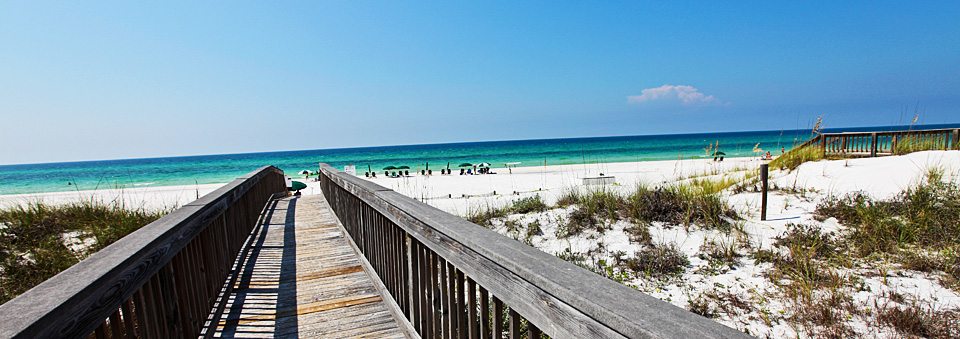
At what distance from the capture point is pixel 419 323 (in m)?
2.63

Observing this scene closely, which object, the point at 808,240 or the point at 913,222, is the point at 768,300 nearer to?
the point at 808,240

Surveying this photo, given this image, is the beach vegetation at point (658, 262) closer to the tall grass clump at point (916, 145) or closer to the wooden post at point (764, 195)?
the wooden post at point (764, 195)

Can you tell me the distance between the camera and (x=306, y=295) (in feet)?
12.2

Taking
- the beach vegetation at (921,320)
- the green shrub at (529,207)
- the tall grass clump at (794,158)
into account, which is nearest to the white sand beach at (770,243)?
the beach vegetation at (921,320)

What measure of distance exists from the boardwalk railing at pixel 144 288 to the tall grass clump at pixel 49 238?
262 cm

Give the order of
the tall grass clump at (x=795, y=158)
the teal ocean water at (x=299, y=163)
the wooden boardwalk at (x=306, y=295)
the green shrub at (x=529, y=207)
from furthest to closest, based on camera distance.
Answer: the teal ocean water at (x=299, y=163) < the tall grass clump at (x=795, y=158) < the green shrub at (x=529, y=207) < the wooden boardwalk at (x=306, y=295)

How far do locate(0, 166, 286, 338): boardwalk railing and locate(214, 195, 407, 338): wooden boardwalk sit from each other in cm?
24

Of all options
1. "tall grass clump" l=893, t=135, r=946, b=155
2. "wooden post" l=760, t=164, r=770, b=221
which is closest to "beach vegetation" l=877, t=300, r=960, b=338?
"wooden post" l=760, t=164, r=770, b=221

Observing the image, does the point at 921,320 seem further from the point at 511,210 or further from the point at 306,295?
the point at 511,210

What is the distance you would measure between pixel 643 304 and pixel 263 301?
11.5 ft

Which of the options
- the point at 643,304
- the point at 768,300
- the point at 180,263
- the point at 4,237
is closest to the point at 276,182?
the point at 4,237

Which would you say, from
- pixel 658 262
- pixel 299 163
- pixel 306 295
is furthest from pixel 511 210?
pixel 299 163

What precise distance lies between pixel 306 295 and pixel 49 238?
524 centimetres

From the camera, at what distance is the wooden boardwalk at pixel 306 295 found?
120 inches
